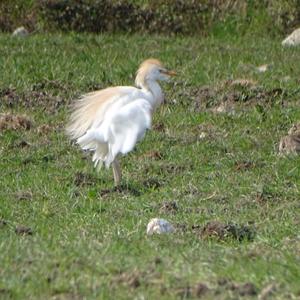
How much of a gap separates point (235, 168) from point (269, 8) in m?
9.05

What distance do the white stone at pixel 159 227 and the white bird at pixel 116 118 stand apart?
1251mm

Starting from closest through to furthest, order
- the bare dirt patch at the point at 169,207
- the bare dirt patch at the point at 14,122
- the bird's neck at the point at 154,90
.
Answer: the bare dirt patch at the point at 169,207 < the bird's neck at the point at 154,90 < the bare dirt patch at the point at 14,122

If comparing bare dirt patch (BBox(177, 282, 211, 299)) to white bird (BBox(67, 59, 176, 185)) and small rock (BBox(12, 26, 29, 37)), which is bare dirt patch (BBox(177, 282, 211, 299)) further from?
small rock (BBox(12, 26, 29, 37))

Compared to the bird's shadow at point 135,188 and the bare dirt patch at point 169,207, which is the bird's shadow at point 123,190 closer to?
the bird's shadow at point 135,188

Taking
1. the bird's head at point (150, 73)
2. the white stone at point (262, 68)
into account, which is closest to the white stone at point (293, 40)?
the white stone at point (262, 68)

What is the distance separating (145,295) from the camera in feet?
17.4

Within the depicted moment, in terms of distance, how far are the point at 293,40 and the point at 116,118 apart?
792cm

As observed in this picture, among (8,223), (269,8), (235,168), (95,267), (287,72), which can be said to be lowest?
(269,8)

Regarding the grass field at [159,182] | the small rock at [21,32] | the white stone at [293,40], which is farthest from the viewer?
the small rock at [21,32]

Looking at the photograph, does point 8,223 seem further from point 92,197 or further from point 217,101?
point 217,101

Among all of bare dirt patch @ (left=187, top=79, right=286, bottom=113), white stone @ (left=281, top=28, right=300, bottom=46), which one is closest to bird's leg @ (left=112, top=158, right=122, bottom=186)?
bare dirt patch @ (left=187, top=79, right=286, bottom=113)

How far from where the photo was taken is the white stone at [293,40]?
1599 centimetres

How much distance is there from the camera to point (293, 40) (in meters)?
16.3

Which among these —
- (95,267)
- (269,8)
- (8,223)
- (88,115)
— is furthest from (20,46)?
(95,267)
